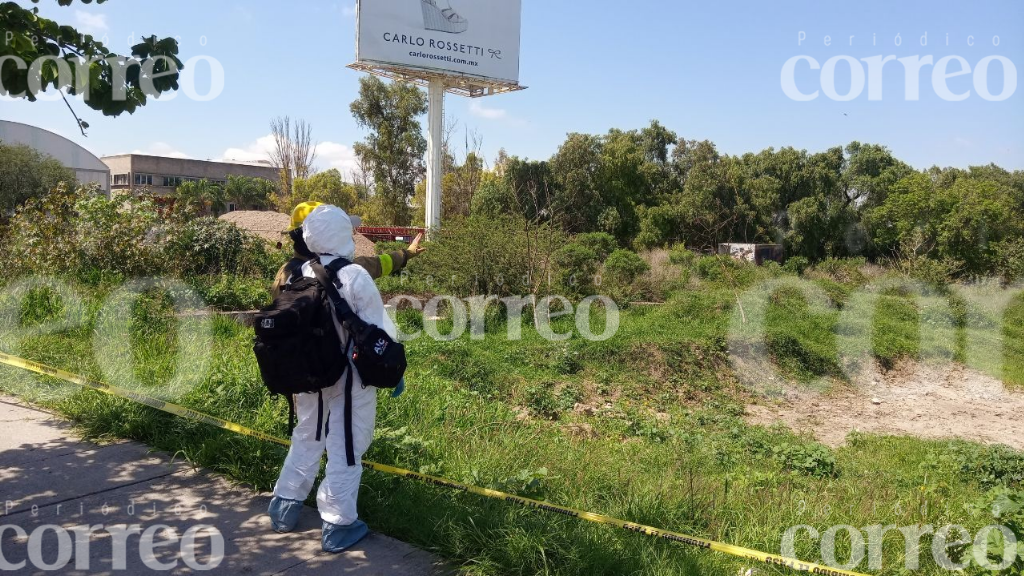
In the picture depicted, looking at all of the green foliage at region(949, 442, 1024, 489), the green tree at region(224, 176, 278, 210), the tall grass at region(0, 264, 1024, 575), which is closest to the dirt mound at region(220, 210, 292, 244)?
the tall grass at region(0, 264, 1024, 575)

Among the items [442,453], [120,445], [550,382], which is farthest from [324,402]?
[550,382]

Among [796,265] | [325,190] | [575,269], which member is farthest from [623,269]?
[325,190]

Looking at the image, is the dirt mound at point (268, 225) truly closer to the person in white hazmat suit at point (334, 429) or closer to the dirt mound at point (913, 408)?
the dirt mound at point (913, 408)

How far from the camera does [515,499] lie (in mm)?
3744

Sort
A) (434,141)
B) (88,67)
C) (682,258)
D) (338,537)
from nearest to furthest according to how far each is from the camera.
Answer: (338,537)
(88,67)
(682,258)
(434,141)

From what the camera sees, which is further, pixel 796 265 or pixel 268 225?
pixel 268 225

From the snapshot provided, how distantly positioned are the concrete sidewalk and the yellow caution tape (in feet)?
1.03

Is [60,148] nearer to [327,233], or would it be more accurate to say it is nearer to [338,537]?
[327,233]

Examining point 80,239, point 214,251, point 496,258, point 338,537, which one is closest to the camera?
point 338,537

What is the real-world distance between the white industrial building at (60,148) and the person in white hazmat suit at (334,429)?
1824 inches

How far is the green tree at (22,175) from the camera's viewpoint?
113 ft

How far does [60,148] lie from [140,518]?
56858mm

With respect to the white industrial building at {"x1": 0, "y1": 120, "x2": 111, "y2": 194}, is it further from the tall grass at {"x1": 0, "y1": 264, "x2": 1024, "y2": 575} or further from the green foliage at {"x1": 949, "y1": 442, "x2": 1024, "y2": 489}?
the green foliage at {"x1": 949, "y1": 442, "x2": 1024, "y2": 489}

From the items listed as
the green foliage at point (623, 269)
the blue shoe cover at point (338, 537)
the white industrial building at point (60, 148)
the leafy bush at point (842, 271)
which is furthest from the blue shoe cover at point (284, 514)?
the white industrial building at point (60, 148)
